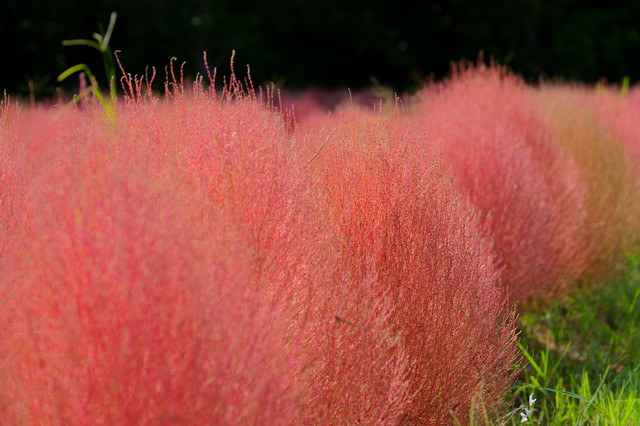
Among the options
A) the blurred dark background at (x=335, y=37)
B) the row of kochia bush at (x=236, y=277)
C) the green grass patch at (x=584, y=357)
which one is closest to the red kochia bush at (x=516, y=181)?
the green grass patch at (x=584, y=357)

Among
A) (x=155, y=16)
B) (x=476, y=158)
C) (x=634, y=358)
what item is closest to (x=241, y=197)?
(x=476, y=158)

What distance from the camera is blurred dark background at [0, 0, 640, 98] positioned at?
16469 mm

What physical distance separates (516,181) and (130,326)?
9.92ft

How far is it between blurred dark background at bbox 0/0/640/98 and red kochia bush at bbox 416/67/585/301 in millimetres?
11757

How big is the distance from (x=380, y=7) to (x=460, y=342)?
59.1 feet

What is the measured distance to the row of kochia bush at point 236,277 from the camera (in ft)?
6.01

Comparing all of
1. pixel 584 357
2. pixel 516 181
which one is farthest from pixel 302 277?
pixel 584 357

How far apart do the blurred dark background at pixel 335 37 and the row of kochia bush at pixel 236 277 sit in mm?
14172

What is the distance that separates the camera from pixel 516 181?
4.40 m

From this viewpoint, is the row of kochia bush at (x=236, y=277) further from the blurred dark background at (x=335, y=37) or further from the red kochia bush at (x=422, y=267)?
the blurred dark background at (x=335, y=37)

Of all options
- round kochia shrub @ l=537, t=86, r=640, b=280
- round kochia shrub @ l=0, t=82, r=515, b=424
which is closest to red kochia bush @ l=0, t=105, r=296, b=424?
round kochia shrub @ l=0, t=82, r=515, b=424

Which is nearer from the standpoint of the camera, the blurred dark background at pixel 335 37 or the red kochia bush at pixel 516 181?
the red kochia bush at pixel 516 181

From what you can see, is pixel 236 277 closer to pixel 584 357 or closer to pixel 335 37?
pixel 584 357

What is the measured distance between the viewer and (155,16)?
16859mm
